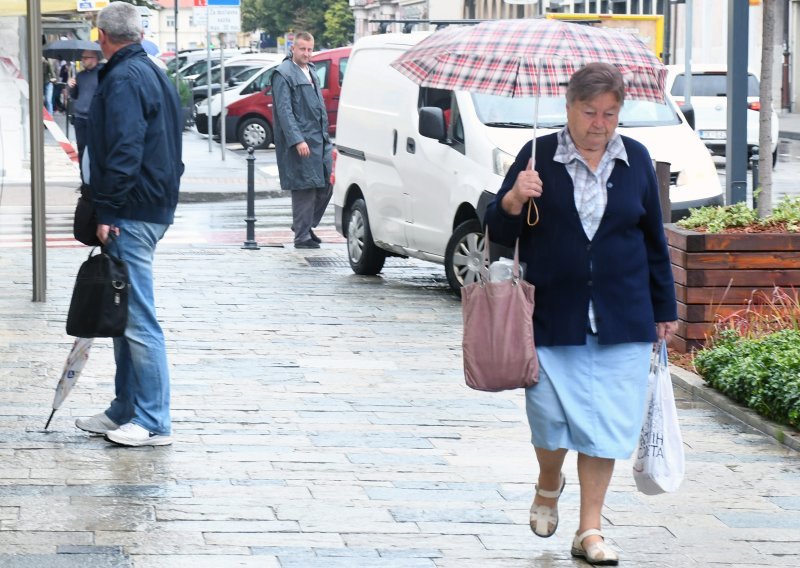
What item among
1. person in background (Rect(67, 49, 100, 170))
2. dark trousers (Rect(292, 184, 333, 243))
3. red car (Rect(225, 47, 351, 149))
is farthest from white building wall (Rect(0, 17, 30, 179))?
red car (Rect(225, 47, 351, 149))

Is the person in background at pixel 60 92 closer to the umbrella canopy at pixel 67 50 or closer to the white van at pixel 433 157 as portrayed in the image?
the umbrella canopy at pixel 67 50

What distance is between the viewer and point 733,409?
26.2 ft

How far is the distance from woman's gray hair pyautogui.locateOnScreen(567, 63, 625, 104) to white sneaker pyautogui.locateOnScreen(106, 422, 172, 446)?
2765 mm

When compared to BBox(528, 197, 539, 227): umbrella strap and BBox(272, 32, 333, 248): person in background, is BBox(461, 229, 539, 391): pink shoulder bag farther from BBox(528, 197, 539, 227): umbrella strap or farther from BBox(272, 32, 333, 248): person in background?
BBox(272, 32, 333, 248): person in background

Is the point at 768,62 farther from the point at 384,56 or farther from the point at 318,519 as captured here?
the point at 318,519

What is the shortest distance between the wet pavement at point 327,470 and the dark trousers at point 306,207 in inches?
173

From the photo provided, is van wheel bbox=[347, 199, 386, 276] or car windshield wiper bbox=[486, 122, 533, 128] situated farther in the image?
van wheel bbox=[347, 199, 386, 276]

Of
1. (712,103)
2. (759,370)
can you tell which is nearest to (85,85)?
(712,103)

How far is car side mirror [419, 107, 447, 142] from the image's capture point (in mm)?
11789

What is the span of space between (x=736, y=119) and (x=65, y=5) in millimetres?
16667

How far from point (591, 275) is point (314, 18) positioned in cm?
8973

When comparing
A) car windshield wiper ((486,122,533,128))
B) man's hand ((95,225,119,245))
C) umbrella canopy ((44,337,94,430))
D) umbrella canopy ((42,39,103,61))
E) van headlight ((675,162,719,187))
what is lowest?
umbrella canopy ((44,337,94,430))

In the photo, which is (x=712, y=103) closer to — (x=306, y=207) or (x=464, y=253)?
(x=306, y=207)

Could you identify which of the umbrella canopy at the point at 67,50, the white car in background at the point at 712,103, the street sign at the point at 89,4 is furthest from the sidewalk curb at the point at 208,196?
the street sign at the point at 89,4
